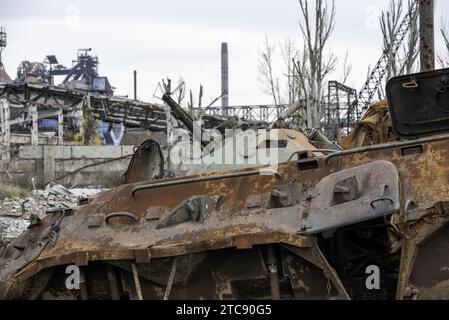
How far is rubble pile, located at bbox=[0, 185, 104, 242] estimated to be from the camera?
11869mm

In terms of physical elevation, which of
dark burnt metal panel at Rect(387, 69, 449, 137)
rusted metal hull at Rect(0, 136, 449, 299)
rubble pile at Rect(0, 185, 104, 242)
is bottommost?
rubble pile at Rect(0, 185, 104, 242)

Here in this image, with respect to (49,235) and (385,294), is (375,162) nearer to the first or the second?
(385,294)

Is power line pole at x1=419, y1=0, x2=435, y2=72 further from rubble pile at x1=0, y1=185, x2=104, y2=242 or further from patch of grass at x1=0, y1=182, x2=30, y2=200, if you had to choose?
patch of grass at x1=0, y1=182, x2=30, y2=200

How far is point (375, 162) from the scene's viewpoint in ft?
14.3

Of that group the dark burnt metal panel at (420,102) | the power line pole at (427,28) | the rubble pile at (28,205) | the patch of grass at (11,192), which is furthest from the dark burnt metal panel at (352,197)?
the patch of grass at (11,192)

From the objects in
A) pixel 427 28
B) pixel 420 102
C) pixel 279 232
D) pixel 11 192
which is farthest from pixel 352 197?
pixel 11 192

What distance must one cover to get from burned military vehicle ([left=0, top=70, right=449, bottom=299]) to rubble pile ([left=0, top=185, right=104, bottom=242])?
476 cm

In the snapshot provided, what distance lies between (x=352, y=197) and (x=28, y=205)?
1250 cm

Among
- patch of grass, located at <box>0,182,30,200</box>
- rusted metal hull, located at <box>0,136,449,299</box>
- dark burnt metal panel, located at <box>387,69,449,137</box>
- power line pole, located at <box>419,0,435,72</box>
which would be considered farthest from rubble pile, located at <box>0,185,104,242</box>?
power line pole, located at <box>419,0,435,72</box>

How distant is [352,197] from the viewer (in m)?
4.23

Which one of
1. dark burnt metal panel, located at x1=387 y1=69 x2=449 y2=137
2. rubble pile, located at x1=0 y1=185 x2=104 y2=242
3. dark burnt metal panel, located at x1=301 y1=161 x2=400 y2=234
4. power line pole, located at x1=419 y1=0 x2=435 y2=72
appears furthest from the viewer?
rubble pile, located at x1=0 y1=185 x2=104 y2=242

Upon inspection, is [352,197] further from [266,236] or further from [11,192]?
[11,192]
